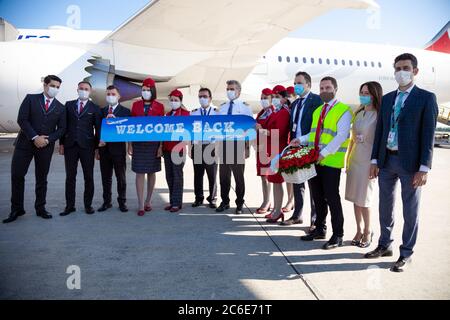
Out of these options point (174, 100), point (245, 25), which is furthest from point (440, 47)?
point (174, 100)

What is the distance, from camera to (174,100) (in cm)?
519

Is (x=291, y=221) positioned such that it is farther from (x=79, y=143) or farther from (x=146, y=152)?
(x=79, y=143)

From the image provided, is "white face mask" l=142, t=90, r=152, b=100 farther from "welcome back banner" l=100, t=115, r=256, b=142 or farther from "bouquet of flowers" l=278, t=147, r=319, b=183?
"bouquet of flowers" l=278, t=147, r=319, b=183

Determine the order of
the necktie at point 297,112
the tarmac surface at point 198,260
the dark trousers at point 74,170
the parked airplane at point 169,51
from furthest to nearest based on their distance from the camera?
the parked airplane at point 169,51
the dark trousers at point 74,170
the necktie at point 297,112
the tarmac surface at point 198,260

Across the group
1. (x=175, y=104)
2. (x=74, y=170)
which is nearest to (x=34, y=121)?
(x=74, y=170)

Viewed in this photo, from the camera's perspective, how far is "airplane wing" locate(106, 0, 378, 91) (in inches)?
302

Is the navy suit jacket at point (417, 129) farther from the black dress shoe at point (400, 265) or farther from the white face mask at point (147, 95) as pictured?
the white face mask at point (147, 95)

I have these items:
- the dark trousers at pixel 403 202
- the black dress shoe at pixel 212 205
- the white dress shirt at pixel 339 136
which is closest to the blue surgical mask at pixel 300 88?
the white dress shirt at pixel 339 136

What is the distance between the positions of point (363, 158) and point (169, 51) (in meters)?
7.25

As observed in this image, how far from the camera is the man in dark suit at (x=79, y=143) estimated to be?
4.86 meters

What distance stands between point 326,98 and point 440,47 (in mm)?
23149

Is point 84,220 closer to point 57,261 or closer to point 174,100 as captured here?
point 57,261

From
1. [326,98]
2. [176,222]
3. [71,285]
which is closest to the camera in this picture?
[71,285]

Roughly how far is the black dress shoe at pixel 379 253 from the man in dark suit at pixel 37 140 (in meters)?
4.00
